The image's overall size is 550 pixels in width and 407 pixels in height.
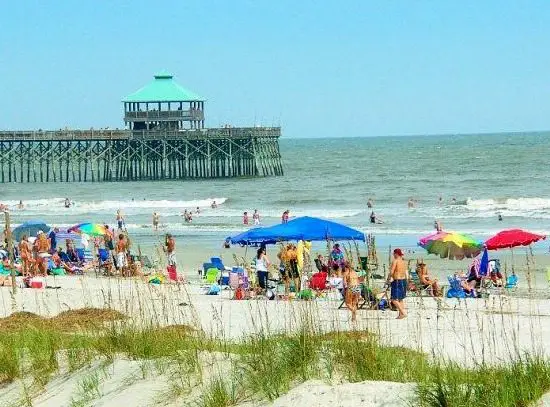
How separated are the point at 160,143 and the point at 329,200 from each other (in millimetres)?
12556

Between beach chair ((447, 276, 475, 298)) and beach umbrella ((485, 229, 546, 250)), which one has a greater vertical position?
beach umbrella ((485, 229, 546, 250))

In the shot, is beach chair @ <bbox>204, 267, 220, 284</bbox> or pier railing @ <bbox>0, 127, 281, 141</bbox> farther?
pier railing @ <bbox>0, 127, 281, 141</bbox>

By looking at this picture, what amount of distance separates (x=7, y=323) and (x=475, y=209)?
34.0 meters

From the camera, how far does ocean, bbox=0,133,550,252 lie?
35812mm

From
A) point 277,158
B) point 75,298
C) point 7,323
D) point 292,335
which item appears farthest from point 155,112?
point 292,335

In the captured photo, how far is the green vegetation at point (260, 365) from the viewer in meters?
5.60

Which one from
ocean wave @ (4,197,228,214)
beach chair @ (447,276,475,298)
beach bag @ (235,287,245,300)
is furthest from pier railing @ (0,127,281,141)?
beach bag @ (235,287,245,300)

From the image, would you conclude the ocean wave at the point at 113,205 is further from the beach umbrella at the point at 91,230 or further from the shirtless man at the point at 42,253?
the shirtless man at the point at 42,253

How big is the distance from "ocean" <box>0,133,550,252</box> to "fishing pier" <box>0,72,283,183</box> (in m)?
1.25

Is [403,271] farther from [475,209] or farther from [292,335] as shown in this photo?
[475,209]

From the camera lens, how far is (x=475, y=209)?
1684 inches

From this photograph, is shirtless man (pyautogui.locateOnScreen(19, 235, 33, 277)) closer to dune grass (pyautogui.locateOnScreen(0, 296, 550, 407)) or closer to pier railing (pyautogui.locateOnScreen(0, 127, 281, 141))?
dune grass (pyautogui.locateOnScreen(0, 296, 550, 407))

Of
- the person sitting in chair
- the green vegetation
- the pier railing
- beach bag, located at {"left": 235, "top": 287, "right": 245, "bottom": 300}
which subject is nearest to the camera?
the green vegetation

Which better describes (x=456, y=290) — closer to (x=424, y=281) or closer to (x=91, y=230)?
(x=424, y=281)
